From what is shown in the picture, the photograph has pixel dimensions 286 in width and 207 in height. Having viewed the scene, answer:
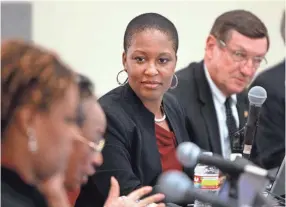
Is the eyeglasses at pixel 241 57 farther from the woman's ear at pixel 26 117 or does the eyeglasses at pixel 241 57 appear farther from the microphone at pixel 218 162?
the woman's ear at pixel 26 117

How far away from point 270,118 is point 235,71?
0.41m

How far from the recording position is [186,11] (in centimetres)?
365

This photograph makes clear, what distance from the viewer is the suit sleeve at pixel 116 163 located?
1.89 metres

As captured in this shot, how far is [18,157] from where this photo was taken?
1.14m

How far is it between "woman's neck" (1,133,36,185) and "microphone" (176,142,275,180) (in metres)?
0.28

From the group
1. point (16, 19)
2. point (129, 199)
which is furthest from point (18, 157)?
point (16, 19)

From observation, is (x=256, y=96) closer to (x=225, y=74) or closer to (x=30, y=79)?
(x=225, y=74)

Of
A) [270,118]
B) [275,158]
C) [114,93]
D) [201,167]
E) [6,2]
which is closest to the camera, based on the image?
[201,167]

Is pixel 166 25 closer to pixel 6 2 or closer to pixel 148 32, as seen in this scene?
pixel 148 32

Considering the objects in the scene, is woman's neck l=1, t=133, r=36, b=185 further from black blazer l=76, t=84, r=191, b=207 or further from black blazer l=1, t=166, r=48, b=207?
black blazer l=76, t=84, r=191, b=207

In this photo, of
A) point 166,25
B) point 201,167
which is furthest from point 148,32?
point 201,167

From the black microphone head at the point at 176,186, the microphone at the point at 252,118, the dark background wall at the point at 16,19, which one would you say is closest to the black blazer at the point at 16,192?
the black microphone head at the point at 176,186

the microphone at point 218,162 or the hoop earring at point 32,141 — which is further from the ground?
the hoop earring at point 32,141

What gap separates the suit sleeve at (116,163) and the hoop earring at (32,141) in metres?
0.78
